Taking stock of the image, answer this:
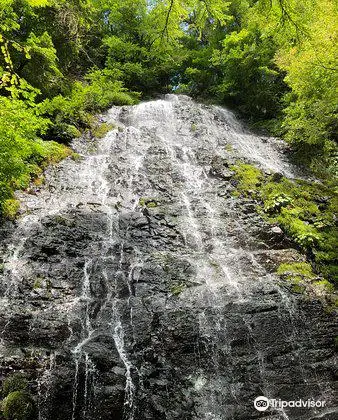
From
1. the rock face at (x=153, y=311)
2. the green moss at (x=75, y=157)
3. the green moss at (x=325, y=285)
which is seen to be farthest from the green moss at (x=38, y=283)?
the green moss at (x=75, y=157)

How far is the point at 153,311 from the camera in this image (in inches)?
251

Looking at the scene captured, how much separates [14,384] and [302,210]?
7522 mm

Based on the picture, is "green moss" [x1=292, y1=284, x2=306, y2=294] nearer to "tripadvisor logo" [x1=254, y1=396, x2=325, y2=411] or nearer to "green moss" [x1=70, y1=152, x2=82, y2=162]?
"tripadvisor logo" [x1=254, y1=396, x2=325, y2=411]

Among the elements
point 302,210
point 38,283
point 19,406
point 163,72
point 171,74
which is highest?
point 163,72

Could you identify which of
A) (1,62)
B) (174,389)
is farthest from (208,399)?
(1,62)

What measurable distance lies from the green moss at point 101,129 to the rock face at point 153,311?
366cm

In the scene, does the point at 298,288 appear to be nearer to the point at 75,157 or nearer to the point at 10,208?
the point at 10,208

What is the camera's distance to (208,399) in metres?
5.32

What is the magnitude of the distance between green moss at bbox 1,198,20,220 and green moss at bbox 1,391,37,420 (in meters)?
4.03

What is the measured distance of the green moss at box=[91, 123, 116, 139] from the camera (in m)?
13.4

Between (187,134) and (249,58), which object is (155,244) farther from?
(249,58)

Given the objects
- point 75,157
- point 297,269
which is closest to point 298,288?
point 297,269

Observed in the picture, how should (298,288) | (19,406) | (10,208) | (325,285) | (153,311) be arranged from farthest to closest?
1. (10,208)
2. (325,285)
3. (298,288)
4. (153,311)
5. (19,406)

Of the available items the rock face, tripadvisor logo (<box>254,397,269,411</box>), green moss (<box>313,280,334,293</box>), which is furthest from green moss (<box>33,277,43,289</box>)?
green moss (<box>313,280,334,293</box>)
